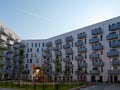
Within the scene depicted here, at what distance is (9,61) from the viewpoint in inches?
3595

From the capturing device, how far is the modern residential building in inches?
2628

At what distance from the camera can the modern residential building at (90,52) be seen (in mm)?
66744

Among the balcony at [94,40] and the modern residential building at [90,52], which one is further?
the balcony at [94,40]

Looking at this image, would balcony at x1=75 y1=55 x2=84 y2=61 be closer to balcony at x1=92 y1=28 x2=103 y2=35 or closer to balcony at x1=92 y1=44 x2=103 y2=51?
balcony at x1=92 y1=44 x2=103 y2=51

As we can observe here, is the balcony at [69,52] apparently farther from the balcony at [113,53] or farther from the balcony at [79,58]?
the balcony at [113,53]

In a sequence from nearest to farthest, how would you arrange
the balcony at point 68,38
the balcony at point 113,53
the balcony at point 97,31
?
the balcony at point 113,53
the balcony at point 97,31
the balcony at point 68,38

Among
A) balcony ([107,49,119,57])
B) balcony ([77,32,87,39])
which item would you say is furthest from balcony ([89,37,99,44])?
balcony ([107,49,119,57])

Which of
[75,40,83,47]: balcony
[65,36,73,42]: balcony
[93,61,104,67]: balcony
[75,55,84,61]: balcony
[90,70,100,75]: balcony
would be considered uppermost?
[65,36,73,42]: balcony

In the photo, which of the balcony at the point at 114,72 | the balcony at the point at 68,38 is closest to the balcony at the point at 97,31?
the balcony at the point at 68,38

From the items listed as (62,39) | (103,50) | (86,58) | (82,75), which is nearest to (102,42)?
(103,50)

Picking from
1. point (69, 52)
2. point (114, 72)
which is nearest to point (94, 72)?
point (114, 72)

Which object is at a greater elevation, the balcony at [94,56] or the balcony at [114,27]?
the balcony at [114,27]

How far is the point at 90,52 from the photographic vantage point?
7581 cm

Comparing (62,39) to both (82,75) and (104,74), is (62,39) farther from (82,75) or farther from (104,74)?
(104,74)
